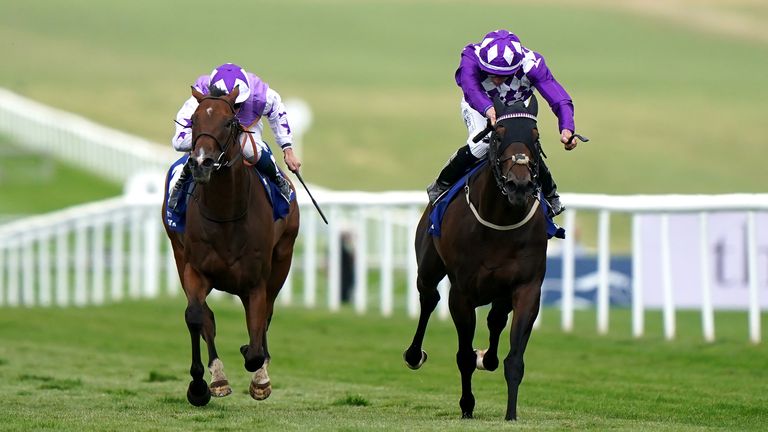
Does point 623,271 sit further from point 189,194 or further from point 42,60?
point 42,60

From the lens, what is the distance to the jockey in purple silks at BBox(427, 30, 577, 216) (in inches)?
340

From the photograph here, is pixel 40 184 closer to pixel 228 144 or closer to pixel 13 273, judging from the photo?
pixel 13 273

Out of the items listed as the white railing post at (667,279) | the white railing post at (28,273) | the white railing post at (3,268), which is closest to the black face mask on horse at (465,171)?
the white railing post at (667,279)

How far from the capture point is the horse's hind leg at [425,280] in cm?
952

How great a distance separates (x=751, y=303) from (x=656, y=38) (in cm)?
6859

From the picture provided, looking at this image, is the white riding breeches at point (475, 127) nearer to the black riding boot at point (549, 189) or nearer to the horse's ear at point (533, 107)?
the black riding boot at point (549, 189)

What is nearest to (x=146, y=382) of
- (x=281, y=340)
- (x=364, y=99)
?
(x=281, y=340)

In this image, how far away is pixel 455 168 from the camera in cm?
902

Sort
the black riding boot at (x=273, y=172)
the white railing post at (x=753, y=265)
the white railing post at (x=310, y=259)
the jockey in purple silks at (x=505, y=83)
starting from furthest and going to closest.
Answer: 1. the white railing post at (x=310, y=259)
2. the white railing post at (x=753, y=265)
3. the black riding boot at (x=273, y=172)
4. the jockey in purple silks at (x=505, y=83)

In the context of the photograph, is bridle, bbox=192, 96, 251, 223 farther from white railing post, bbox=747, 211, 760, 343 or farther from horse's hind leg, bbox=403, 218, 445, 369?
white railing post, bbox=747, 211, 760, 343

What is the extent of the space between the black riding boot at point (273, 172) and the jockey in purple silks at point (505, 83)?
1.21 metres

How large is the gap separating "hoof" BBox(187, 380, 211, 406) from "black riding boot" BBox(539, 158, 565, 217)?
6.74ft

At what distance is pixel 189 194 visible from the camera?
9266 millimetres

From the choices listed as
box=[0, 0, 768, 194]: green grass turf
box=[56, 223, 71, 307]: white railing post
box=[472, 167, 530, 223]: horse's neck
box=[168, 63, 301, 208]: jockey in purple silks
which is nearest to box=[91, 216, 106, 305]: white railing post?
box=[56, 223, 71, 307]: white railing post
